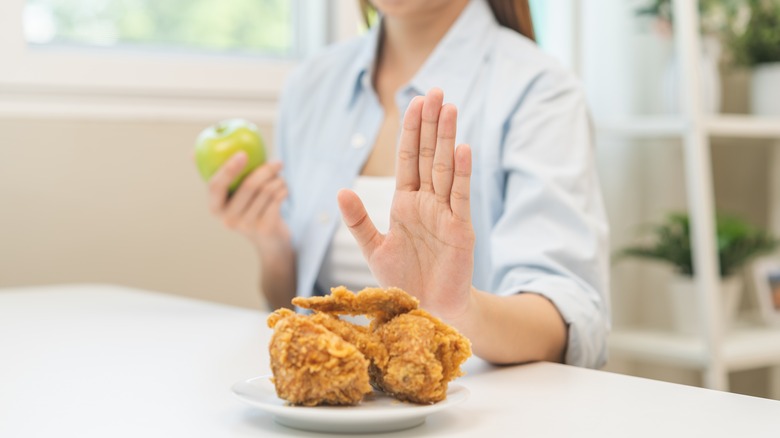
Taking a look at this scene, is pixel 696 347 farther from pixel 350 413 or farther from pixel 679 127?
pixel 350 413

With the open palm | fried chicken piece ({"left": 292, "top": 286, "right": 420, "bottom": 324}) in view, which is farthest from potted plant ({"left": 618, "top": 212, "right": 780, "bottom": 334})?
fried chicken piece ({"left": 292, "top": 286, "right": 420, "bottom": 324})

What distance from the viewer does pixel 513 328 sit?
3.13 feet

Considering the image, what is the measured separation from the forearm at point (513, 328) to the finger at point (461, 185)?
11 centimetres

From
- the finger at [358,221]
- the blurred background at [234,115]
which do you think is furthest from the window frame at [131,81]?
the finger at [358,221]

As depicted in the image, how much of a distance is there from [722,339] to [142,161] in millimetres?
1203

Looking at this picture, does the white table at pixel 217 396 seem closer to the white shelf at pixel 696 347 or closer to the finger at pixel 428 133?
the finger at pixel 428 133

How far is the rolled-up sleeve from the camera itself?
1111 millimetres

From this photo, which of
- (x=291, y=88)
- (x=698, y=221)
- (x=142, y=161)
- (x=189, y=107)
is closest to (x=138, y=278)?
(x=142, y=161)

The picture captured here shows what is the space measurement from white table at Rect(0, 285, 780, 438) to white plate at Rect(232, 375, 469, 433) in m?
0.01

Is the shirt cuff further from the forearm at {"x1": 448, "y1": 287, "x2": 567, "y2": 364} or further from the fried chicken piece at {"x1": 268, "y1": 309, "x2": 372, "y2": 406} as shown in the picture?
the fried chicken piece at {"x1": 268, "y1": 309, "x2": 372, "y2": 406}

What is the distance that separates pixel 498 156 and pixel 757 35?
3.72 ft

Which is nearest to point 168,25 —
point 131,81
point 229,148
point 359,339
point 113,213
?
point 131,81

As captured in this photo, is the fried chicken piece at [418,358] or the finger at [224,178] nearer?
the fried chicken piece at [418,358]

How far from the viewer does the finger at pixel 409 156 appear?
0.85 metres
